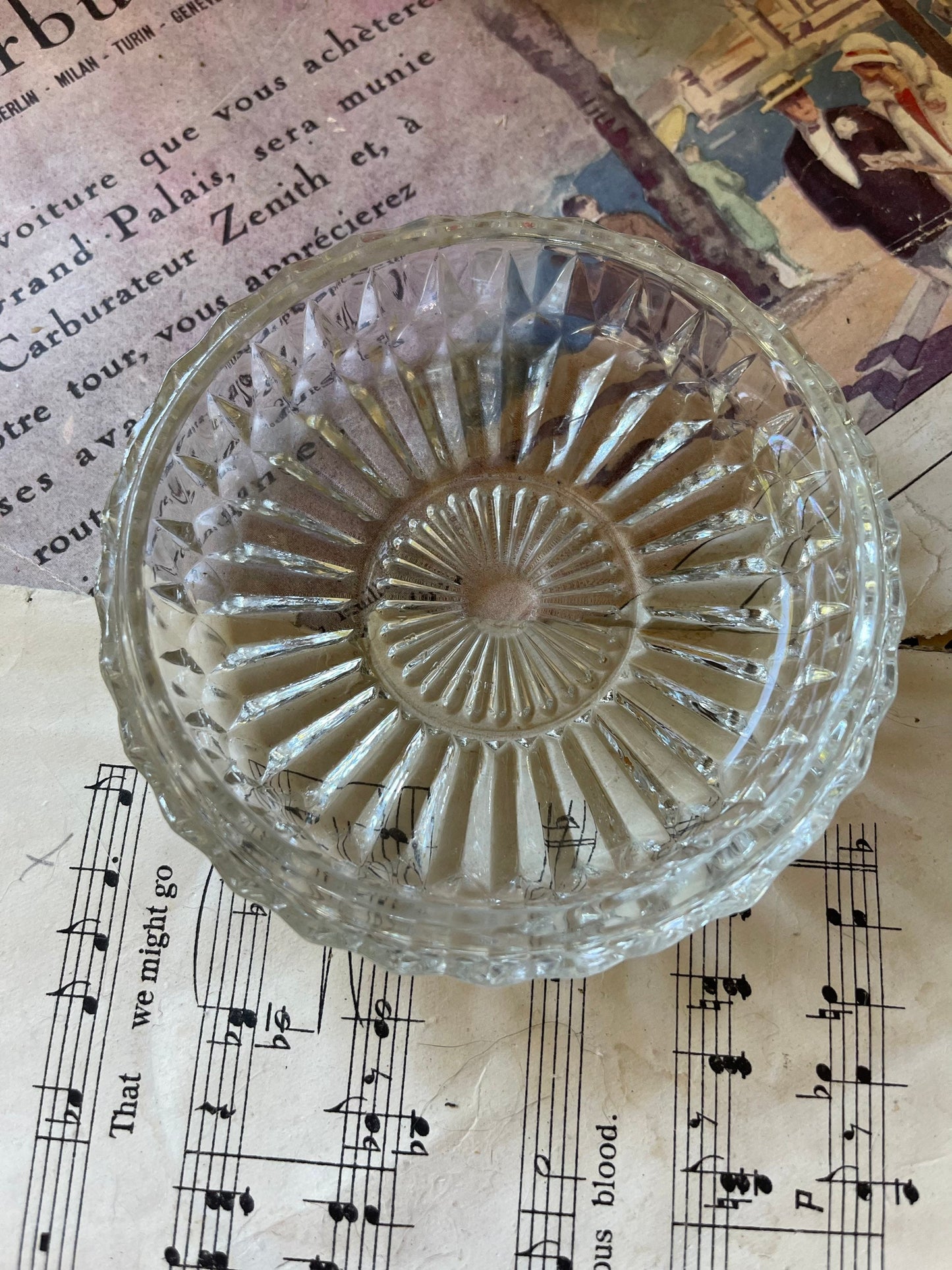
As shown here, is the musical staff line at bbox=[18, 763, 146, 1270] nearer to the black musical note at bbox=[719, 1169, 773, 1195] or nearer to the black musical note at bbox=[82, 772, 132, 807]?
the black musical note at bbox=[82, 772, 132, 807]

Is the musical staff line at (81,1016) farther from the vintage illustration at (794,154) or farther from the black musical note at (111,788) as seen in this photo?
the vintage illustration at (794,154)

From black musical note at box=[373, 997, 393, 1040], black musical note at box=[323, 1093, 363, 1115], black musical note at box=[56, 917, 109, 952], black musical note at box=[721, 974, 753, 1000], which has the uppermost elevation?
black musical note at box=[56, 917, 109, 952]

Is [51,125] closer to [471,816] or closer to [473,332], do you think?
[473,332]

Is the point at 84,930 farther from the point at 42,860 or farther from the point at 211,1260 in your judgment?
the point at 211,1260

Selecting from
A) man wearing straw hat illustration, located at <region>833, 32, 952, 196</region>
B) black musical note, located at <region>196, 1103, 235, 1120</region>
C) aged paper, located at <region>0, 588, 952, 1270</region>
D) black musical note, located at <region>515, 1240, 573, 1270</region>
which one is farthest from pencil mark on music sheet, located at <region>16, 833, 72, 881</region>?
man wearing straw hat illustration, located at <region>833, 32, 952, 196</region>

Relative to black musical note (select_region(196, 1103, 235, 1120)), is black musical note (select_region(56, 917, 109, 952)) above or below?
above

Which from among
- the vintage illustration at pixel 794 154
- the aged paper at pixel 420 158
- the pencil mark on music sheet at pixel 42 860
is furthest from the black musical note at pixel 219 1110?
the vintage illustration at pixel 794 154

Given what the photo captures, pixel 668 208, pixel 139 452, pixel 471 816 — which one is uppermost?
pixel 668 208

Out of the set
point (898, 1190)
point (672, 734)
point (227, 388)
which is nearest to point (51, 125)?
point (227, 388)
